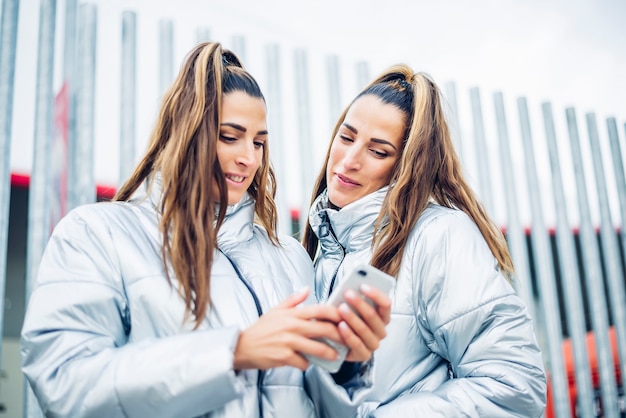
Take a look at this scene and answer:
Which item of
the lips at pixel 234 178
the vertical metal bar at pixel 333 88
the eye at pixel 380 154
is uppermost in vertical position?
the vertical metal bar at pixel 333 88

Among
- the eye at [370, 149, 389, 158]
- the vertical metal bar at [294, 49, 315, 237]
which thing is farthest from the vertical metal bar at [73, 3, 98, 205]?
the eye at [370, 149, 389, 158]

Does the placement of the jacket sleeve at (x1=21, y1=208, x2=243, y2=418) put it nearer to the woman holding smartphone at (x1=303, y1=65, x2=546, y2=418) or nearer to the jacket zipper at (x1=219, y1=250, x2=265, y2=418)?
the jacket zipper at (x1=219, y1=250, x2=265, y2=418)

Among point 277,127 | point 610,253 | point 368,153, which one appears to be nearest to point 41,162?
point 277,127

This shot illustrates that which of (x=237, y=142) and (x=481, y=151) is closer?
(x=237, y=142)

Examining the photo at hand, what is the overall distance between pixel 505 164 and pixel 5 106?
105 inches

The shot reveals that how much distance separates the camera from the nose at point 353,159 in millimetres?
1823

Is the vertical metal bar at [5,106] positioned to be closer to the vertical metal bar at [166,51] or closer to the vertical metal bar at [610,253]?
the vertical metal bar at [166,51]

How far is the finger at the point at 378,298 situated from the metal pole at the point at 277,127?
1.75 m

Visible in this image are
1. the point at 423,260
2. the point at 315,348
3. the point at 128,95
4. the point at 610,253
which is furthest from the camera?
the point at 610,253

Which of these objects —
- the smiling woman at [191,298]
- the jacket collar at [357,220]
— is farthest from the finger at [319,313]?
the jacket collar at [357,220]

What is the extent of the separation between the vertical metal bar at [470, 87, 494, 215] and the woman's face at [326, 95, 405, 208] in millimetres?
1697

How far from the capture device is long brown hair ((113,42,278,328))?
1.25 metres

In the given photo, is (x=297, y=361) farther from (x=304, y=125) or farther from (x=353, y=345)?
(x=304, y=125)

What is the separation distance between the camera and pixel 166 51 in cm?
280
